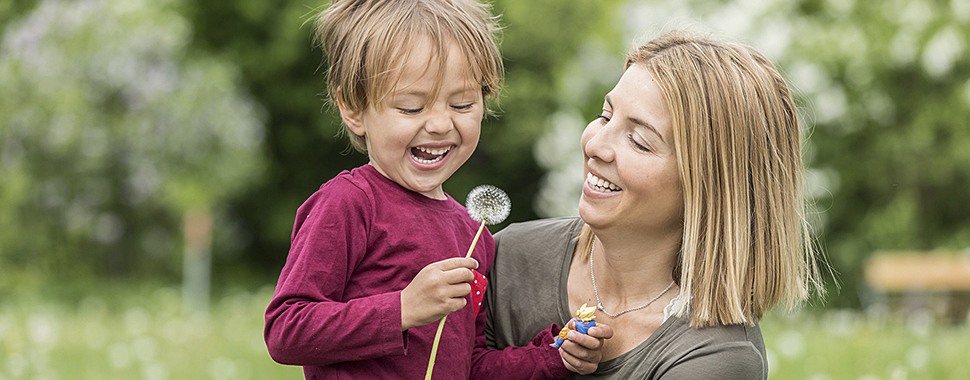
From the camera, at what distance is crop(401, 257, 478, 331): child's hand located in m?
2.45

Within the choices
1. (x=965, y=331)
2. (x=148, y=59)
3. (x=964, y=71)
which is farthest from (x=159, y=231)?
(x=965, y=331)

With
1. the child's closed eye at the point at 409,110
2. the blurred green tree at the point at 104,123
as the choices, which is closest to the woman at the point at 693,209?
the child's closed eye at the point at 409,110

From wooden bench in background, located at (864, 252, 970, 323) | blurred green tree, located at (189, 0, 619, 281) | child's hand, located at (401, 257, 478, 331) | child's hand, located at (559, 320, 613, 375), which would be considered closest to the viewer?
child's hand, located at (401, 257, 478, 331)

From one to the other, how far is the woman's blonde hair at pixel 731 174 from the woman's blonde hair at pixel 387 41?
37 centimetres

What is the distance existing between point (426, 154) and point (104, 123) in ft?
35.2

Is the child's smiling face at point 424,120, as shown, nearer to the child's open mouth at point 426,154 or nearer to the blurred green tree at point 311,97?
the child's open mouth at point 426,154

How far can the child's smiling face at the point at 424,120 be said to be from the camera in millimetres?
2672

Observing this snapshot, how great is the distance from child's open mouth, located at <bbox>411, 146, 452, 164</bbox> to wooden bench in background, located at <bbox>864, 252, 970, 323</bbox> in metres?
8.19

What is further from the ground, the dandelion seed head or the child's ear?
the child's ear

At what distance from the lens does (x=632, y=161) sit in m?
2.76

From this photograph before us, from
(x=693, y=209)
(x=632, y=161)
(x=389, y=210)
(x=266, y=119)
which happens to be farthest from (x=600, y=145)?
(x=266, y=119)

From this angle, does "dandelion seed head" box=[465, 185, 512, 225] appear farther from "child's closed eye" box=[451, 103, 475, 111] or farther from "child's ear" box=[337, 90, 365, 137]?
"child's ear" box=[337, 90, 365, 137]

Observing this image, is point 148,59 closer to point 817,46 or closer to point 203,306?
point 203,306

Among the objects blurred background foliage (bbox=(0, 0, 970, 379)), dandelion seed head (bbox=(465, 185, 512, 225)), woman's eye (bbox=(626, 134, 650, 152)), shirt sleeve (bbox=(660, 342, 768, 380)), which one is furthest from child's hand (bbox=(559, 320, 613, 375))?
blurred background foliage (bbox=(0, 0, 970, 379))
